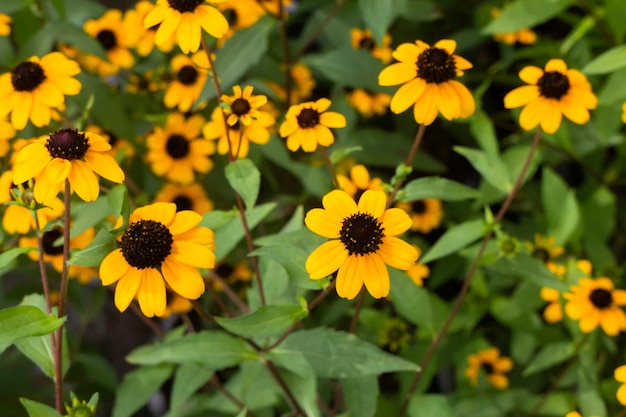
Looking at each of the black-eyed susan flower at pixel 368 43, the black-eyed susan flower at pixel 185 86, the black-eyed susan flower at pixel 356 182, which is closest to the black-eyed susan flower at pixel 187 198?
the black-eyed susan flower at pixel 185 86

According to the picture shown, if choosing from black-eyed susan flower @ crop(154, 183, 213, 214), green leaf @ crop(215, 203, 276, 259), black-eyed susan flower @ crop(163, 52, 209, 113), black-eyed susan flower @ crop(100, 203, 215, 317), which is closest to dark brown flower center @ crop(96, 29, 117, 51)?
black-eyed susan flower @ crop(163, 52, 209, 113)

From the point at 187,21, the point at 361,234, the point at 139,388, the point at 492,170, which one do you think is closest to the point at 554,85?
the point at 492,170

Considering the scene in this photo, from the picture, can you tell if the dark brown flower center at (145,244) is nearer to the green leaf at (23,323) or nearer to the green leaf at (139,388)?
the green leaf at (23,323)

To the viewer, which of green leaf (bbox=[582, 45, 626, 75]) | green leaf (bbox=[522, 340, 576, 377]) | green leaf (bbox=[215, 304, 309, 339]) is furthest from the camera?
green leaf (bbox=[522, 340, 576, 377])

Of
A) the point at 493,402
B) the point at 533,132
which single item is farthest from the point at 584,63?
the point at 493,402

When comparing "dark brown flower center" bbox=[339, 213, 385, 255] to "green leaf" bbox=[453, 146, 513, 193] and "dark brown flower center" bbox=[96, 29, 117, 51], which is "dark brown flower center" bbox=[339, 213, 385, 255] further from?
"dark brown flower center" bbox=[96, 29, 117, 51]

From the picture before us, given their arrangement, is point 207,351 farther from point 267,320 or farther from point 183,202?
point 183,202
